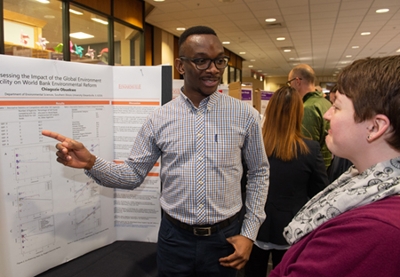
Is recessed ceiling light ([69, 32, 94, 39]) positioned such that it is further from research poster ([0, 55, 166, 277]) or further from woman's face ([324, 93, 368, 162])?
woman's face ([324, 93, 368, 162])

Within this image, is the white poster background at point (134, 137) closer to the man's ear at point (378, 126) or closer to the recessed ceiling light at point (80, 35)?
the man's ear at point (378, 126)

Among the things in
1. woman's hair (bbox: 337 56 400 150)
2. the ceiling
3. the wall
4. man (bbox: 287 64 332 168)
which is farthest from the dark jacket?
the wall

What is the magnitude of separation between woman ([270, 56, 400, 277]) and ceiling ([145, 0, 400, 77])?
526 centimetres

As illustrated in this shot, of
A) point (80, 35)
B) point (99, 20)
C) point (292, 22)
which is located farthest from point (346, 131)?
point (292, 22)

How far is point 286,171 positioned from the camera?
177 cm

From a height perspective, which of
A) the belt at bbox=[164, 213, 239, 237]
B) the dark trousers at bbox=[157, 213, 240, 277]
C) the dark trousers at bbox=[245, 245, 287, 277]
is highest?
the belt at bbox=[164, 213, 239, 237]

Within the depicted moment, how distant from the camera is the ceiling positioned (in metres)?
5.61

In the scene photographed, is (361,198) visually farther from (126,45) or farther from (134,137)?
(126,45)

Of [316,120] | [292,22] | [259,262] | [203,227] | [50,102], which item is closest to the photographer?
[203,227]

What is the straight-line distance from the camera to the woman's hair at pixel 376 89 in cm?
65

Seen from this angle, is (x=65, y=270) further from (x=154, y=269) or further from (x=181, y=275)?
Answer: (x=181, y=275)

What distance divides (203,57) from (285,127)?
777 millimetres

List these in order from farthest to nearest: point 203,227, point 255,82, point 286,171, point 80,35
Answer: point 255,82, point 80,35, point 286,171, point 203,227

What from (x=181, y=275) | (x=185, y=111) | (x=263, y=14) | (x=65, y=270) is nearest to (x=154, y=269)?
(x=181, y=275)
